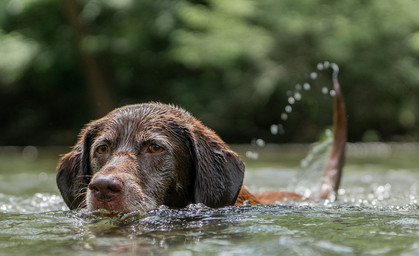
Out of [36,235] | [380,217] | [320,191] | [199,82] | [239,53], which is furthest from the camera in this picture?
[199,82]

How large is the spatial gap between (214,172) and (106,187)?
3.14 ft

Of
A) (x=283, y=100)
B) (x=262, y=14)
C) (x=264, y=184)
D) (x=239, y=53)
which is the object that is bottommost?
(x=264, y=184)

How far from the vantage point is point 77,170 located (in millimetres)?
4508

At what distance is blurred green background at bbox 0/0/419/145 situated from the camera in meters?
17.2

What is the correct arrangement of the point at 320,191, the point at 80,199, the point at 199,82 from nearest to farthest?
the point at 80,199, the point at 320,191, the point at 199,82

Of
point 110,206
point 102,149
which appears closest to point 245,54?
point 102,149

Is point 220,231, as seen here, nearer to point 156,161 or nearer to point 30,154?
point 156,161

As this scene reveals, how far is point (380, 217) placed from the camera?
385 cm

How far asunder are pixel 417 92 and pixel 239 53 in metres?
5.81

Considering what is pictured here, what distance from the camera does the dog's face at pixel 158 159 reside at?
3.98 metres

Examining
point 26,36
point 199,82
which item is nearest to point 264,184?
point 199,82

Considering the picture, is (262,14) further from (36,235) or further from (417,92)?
(36,235)

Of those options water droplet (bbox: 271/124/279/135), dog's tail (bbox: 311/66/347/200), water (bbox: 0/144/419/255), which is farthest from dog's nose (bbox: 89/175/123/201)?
water droplet (bbox: 271/124/279/135)

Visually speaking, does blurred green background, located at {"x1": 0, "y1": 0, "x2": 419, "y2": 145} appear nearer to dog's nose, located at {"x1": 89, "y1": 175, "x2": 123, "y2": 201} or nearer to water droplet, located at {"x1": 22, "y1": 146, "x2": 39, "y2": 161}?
water droplet, located at {"x1": 22, "y1": 146, "x2": 39, "y2": 161}
